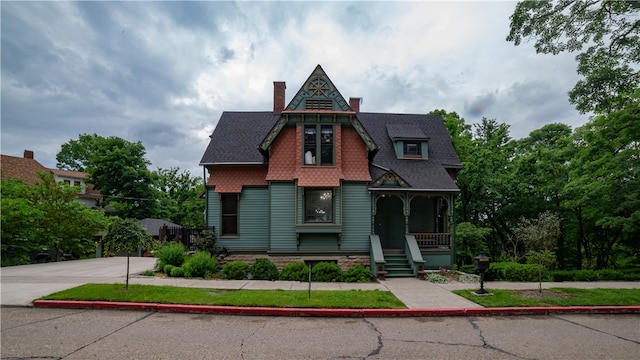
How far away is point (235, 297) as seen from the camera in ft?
31.9

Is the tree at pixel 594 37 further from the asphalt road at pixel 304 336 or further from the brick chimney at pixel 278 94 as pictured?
the brick chimney at pixel 278 94

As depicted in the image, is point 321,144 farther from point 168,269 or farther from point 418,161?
point 168,269

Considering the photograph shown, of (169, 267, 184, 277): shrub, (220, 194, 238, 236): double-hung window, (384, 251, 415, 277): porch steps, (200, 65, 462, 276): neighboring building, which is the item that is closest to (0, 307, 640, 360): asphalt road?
(169, 267, 184, 277): shrub

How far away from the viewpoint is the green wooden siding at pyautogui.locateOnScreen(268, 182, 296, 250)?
50.2 feet

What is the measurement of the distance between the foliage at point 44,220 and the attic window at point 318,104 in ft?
47.9

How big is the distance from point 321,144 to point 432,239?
24.8ft

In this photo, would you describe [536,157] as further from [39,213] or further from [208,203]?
[39,213]

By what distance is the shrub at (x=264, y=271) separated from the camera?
1368 cm

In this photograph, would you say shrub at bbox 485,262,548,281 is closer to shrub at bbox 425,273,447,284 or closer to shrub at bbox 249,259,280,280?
shrub at bbox 425,273,447,284

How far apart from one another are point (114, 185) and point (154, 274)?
2730 cm

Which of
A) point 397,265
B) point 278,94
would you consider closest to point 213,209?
point 278,94

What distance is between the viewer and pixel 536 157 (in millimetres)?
21000

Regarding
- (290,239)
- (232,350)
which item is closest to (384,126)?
(290,239)

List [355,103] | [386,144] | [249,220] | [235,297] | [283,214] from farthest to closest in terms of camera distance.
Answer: [355,103], [386,144], [249,220], [283,214], [235,297]
